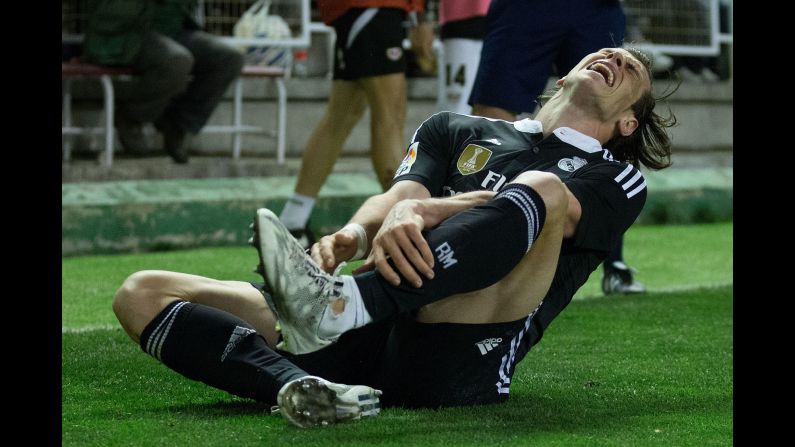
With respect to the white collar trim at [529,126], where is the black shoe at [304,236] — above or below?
below

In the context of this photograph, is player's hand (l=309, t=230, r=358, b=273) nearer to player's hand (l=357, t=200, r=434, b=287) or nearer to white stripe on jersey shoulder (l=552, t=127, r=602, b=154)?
player's hand (l=357, t=200, r=434, b=287)

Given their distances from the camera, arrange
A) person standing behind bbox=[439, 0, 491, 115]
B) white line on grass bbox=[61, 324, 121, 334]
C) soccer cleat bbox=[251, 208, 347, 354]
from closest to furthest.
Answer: soccer cleat bbox=[251, 208, 347, 354], white line on grass bbox=[61, 324, 121, 334], person standing behind bbox=[439, 0, 491, 115]

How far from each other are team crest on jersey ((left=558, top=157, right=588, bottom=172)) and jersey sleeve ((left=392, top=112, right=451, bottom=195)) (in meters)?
0.30

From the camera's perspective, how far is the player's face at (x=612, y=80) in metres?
3.56

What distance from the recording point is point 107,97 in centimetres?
826

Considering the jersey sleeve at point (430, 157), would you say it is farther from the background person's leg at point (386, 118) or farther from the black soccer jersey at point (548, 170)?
the background person's leg at point (386, 118)

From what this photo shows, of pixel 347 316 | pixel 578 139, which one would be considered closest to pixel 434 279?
pixel 347 316

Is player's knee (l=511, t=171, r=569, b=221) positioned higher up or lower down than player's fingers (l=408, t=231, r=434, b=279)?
higher up

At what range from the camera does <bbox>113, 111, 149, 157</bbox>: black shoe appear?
30.0ft

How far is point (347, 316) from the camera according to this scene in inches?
113

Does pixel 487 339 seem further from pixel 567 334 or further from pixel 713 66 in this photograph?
pixel 713 66

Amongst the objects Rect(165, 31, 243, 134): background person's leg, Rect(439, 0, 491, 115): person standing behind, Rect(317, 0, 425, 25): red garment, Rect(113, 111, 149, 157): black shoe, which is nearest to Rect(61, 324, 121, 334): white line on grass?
Rect(317, 0, 425, 25): red garment

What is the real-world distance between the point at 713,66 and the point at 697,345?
27.2ft

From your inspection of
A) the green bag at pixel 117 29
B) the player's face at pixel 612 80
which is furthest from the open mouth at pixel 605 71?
the green bag at pixel 117 29
